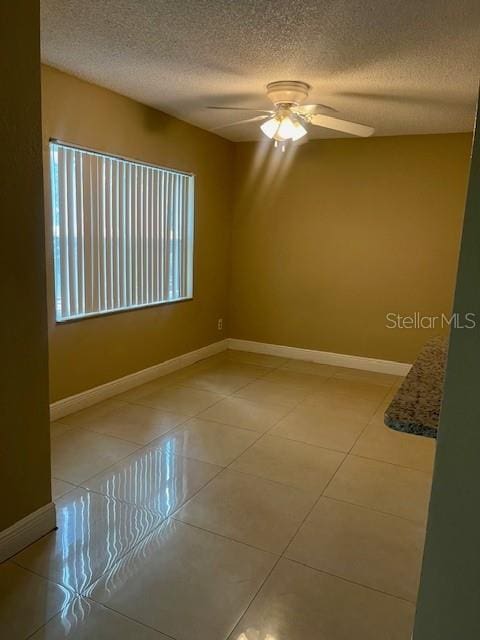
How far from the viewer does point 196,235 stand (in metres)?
4.77

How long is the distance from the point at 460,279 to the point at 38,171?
5.47 ft

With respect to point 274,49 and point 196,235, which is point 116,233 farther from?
point 274,49

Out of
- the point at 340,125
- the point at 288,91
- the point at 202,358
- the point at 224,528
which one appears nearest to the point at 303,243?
the point at 202,358

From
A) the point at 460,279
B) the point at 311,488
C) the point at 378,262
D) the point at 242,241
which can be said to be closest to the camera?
the point at 460,279

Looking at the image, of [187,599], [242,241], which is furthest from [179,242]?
[187,599]

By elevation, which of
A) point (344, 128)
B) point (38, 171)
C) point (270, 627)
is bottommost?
point (270, 627)

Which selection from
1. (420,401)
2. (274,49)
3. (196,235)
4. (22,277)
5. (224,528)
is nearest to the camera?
(420,401)

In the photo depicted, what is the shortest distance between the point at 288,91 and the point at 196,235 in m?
1.94

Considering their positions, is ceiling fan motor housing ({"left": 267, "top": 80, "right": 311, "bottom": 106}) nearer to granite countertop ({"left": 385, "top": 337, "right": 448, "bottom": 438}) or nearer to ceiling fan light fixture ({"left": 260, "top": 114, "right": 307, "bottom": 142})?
ceiling fan light fixture ({"left": 260, "top": 114, "right": 307, "bottom": 142})

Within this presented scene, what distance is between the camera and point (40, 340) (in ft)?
6.57

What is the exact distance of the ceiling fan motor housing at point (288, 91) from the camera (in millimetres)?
3074

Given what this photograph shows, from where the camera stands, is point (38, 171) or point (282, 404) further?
point (282, 404)

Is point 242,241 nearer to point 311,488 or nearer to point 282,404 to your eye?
point 282,404

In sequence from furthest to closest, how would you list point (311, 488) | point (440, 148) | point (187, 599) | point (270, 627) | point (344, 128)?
1. point (440, 148)
2. point (344, 128)
3. point (311, 488)
4. point (187, 599)
5. point (270, 627)
